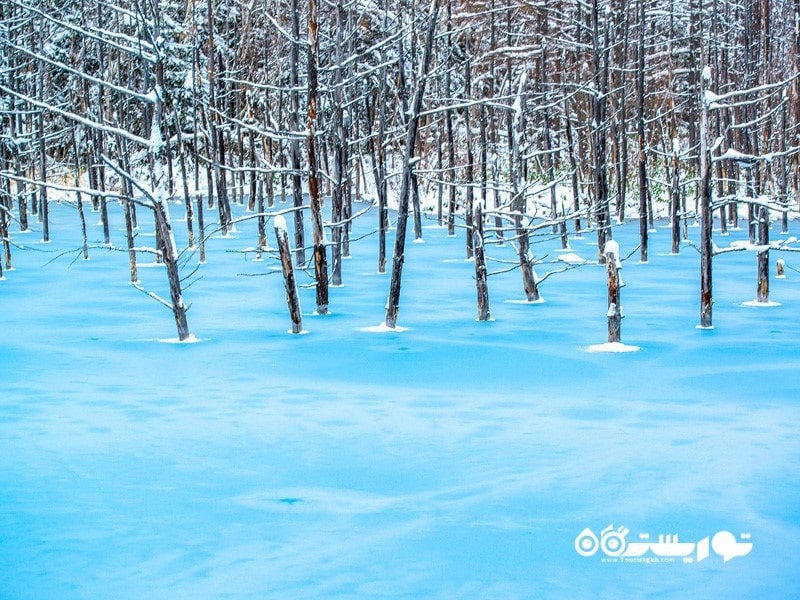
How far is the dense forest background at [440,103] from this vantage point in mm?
22297

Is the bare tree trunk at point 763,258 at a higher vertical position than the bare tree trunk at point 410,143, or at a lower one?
lower

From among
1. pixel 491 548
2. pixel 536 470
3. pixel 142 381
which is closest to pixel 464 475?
pixel 536 470

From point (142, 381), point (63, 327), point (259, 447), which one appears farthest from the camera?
point (63, 327)

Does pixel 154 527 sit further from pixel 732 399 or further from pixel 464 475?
pixel 732 399

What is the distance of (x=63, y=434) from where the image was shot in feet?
35.1

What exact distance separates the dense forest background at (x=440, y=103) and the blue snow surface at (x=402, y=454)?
209 cm

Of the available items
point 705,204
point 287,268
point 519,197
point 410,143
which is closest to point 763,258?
point 705,204

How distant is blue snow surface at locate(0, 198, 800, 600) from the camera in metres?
7.20

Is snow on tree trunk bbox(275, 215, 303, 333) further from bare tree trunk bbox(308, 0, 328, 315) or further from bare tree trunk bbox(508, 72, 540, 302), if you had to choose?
bare tree trunk bbox(508, 72, 540, 302)

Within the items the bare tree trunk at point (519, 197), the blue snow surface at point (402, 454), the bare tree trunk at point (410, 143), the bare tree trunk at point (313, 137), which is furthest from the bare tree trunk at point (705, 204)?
the bare tree trunk at point (313, 137)

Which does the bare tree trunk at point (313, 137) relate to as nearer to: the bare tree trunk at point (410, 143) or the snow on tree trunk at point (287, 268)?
the snow on tree trunk at point (287, 268)

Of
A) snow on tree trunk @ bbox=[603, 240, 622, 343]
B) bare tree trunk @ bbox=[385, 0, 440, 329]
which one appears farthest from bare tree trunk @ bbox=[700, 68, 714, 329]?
bare tree trunk @ bbox=[385, 0, 440, 329]

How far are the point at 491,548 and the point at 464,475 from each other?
167 centimetres

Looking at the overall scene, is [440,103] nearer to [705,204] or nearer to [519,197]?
[519,197]
